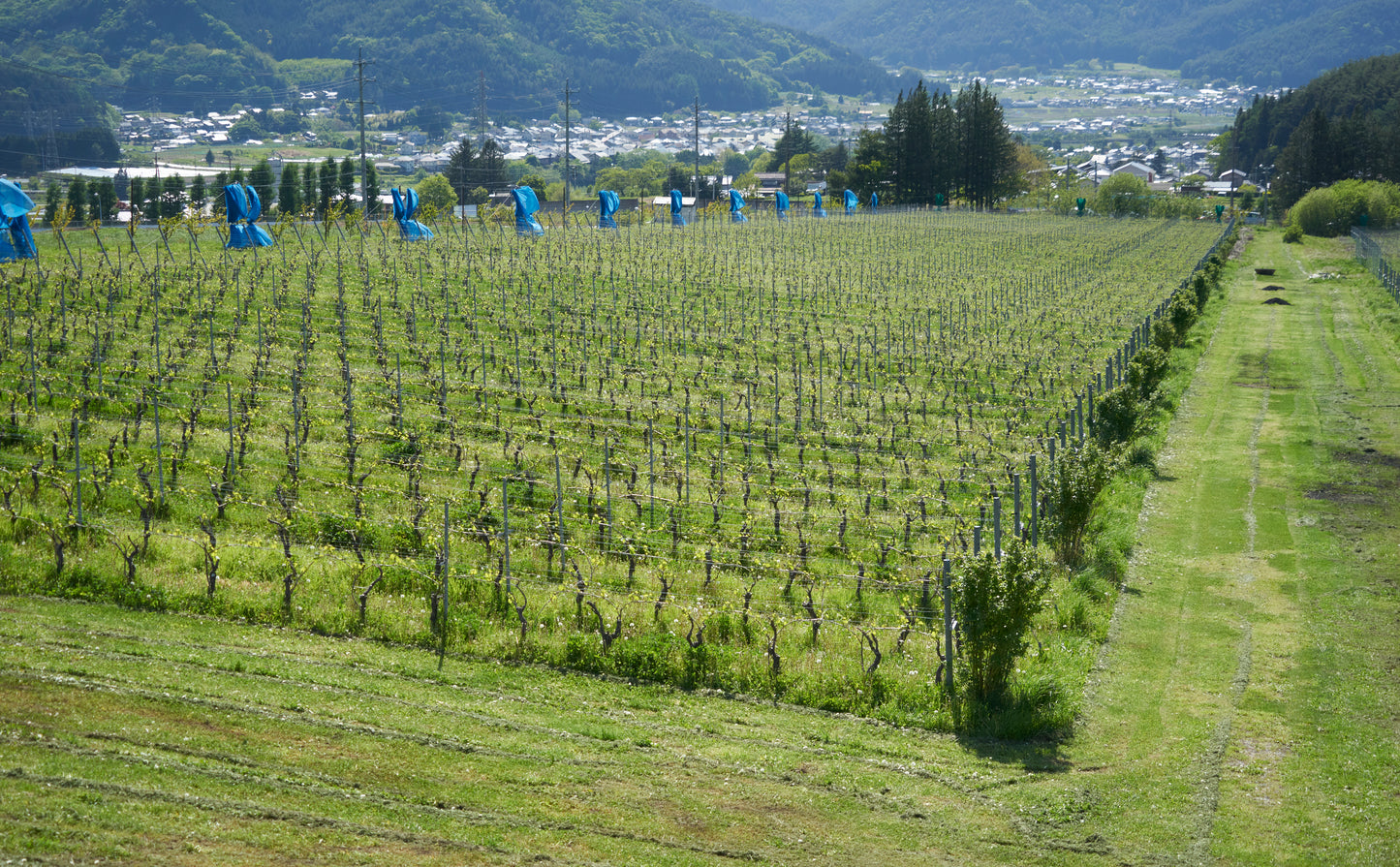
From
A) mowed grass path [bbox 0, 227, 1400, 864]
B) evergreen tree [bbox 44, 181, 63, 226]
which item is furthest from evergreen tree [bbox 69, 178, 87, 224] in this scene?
mowed grass path [bbox 0, 227, 1400, 864]

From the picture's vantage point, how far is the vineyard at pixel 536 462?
15.6 meters

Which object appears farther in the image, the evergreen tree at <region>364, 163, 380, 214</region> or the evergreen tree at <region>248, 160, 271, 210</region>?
the evergreen tree at <region>248, 160, 271, 210</region>

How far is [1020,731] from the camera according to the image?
13.5 metres

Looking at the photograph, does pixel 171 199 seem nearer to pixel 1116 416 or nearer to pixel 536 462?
pixel 536 462

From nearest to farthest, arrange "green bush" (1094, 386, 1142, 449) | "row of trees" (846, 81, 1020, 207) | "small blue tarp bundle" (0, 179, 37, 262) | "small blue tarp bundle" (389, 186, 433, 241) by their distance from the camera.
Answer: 1. "green bush" (1094, 386, 1142, 449)
2. "small blue tarp bundle" (0, 179, 37, 262)
3. "small blue tarp bundle" (389, 186, 433, 241)
4. "row of trees" (846, 81, 1020, 207)

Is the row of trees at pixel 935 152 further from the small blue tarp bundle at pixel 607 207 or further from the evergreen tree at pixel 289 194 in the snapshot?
the evergreen tree at pixel 289 194

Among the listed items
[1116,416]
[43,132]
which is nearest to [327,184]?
[1116,416]

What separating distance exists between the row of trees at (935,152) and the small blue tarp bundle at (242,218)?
8059 cm

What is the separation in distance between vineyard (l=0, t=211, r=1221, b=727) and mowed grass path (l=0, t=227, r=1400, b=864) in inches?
39.0

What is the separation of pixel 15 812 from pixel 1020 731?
10.3 meters

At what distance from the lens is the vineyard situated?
15.6 meters

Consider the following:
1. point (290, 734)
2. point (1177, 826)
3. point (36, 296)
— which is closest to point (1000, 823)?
point (1177, 826)

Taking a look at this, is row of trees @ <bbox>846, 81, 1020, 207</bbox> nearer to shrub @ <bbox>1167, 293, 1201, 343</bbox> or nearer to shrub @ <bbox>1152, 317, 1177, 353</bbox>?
shrub @ <bbox>1167, 293, 1201, 343</bbox>

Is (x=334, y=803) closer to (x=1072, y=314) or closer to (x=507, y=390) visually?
(x=507, y=390)
